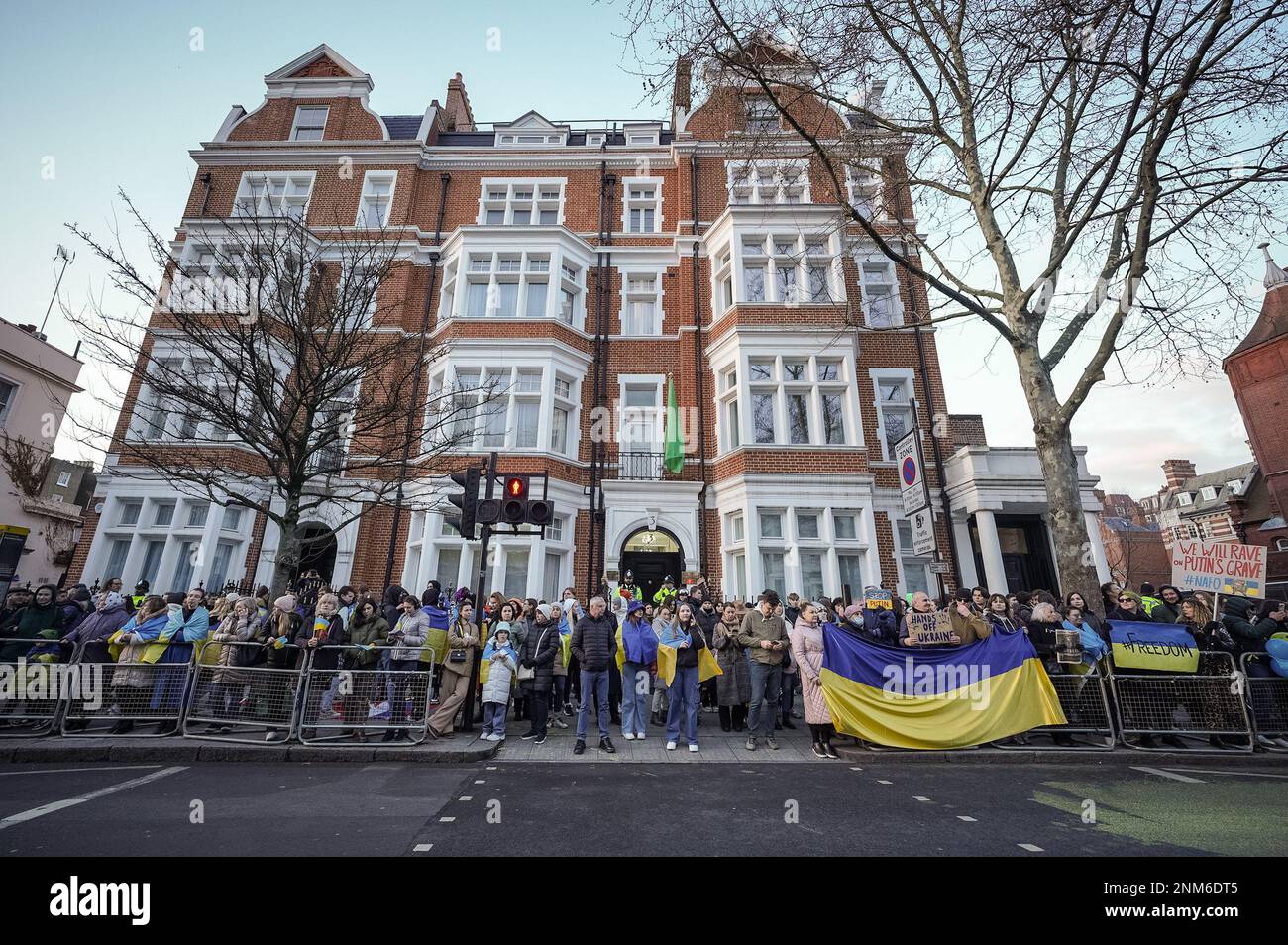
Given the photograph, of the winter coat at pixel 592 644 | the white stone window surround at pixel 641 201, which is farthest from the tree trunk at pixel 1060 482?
the white stone window surround at pixel 641 201

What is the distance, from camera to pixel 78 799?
4988 mm

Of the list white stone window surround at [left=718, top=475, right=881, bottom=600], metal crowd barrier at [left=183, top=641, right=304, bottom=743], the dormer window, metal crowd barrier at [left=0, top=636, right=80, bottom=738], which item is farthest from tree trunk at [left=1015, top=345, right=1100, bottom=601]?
the dormer window

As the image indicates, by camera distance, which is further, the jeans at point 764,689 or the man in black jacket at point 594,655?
the jeans at point 764,689

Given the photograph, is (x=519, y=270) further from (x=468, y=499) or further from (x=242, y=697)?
(x=242, y=697)

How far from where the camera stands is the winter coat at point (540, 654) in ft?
25.5

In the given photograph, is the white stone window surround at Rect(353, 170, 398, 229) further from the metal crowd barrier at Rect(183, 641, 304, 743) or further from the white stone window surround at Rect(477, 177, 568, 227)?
the metal crowd barrier at Rect(183, 641, 304, 743)

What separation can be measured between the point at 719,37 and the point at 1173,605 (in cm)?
1204

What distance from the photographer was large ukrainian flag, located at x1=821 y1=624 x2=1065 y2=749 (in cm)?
719

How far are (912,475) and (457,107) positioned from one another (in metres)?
25.8

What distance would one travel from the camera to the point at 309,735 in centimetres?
743

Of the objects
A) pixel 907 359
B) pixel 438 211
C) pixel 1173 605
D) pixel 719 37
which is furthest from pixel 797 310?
pixel 438 211

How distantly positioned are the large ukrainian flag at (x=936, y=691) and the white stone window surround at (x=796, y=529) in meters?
6.43

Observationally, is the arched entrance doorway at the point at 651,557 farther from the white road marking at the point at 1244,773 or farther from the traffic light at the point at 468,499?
the white road marking at the point at 1244,773

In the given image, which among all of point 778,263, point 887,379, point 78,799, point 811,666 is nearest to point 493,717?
point 78,799
